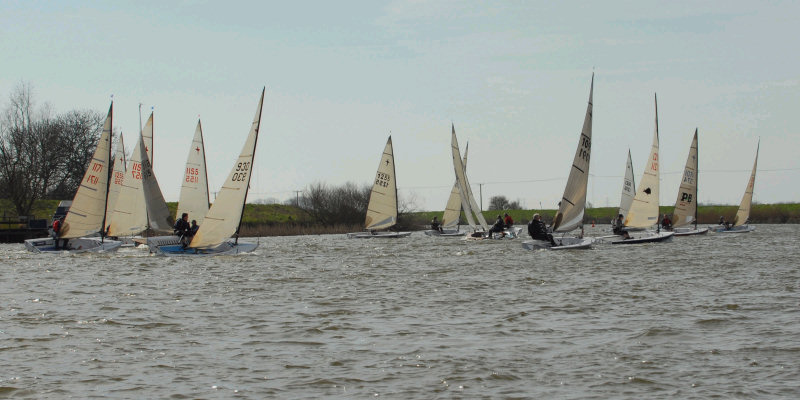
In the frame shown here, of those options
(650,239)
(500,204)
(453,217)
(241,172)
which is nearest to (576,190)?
(650,239)

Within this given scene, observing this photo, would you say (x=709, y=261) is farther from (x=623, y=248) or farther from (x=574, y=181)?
(x=623, y=248)

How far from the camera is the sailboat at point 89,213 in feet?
106

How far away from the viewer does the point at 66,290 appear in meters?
19.4

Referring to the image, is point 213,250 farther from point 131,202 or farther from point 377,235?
point 377,235

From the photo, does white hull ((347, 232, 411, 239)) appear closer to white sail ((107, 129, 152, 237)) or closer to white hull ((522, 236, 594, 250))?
white sail ((107, 129, 152, 237))

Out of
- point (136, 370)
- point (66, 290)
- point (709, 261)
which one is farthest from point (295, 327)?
point (709, 261)

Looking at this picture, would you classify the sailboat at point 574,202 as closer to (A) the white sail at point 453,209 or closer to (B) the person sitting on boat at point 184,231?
(B) the person sitting on boat at point 184,231

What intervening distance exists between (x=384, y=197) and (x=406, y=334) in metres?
40.1

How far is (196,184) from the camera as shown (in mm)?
36875

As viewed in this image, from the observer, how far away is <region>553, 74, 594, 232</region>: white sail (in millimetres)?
31516

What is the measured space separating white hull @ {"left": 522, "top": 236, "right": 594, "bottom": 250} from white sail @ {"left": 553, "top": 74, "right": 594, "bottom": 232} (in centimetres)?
→ 43

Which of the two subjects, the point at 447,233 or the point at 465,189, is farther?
the point at 447,233

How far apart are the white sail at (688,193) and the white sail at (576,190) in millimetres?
16284

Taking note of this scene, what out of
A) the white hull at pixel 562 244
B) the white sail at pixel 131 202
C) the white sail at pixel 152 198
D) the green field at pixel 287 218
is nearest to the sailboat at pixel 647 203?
the white hull at pixel 562 244
